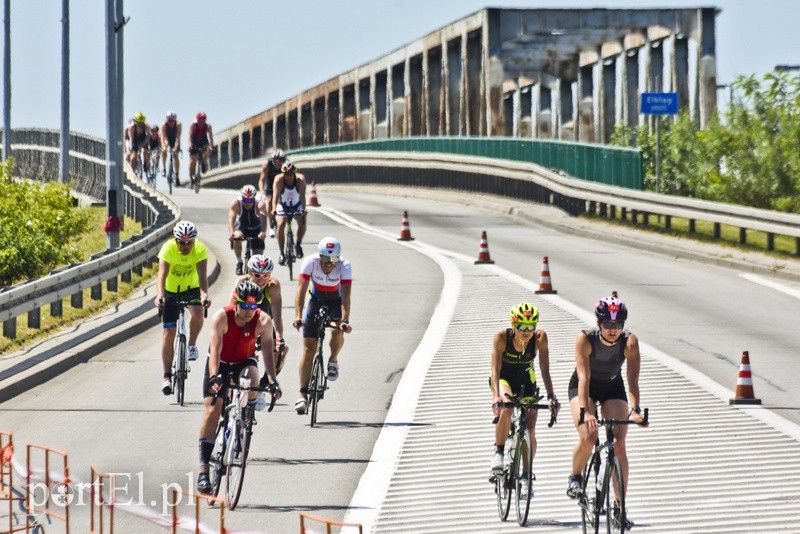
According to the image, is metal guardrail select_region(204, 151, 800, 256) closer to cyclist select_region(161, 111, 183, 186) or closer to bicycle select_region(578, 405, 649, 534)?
cyclist select_region(161, 111, 183, 186)

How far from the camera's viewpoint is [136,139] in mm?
37000

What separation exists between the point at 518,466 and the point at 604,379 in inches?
35.0

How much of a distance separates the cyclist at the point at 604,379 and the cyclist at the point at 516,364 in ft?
1.44

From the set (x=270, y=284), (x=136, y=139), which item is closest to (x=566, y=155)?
(x=136, y=139)

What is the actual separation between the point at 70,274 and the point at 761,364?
359 inches

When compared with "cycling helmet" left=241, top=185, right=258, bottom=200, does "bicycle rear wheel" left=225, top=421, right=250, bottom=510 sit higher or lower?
lower

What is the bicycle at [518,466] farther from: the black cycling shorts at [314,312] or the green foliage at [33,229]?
the green foliage at [33,229]

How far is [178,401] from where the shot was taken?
14.7 metres

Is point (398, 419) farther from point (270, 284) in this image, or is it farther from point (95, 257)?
point (95, 257)

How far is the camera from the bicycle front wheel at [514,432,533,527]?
33.3ft

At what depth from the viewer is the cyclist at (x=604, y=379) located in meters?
9.88

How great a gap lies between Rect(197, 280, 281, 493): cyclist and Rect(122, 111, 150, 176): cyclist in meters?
25.4

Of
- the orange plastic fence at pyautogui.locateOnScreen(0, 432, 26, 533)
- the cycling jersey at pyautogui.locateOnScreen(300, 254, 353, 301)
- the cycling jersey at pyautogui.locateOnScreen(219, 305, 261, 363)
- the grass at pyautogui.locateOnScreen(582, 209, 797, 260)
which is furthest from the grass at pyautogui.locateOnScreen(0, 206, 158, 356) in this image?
the grass at pyautogui.locateOnScreen(582, 209, 797, 260)

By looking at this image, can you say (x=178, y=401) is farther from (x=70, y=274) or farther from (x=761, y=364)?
(x=761, y=364)
